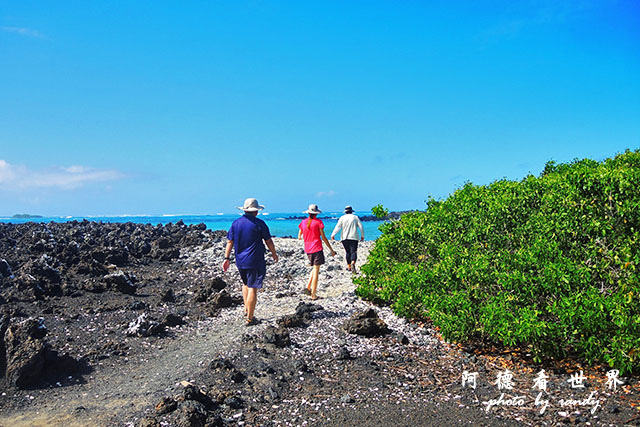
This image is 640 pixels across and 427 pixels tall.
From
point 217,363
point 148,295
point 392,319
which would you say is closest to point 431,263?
point 392,319

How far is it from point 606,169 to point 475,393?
367 cm

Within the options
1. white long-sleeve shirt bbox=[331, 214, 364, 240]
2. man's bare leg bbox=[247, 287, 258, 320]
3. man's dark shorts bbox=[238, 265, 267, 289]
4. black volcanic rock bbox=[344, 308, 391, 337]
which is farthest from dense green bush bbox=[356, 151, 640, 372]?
white long-sleeve shirt bbox=[331, 214, 364, 240]

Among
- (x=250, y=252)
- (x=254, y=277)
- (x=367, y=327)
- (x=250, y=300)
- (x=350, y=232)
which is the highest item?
(x=350, y=232)


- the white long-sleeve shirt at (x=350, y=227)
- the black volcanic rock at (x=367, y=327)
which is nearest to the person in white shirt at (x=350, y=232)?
the white long-sleeve shirt at (x=350, y=227)

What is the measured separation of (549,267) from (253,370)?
463 centimetres

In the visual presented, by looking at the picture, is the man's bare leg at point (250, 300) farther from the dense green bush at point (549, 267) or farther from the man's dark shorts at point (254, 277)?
the dense green bush at point (549, 267)

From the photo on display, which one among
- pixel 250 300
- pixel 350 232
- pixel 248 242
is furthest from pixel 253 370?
pixel 350 232

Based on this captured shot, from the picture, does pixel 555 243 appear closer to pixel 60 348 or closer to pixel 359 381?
pixel 359 381

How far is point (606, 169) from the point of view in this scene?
22.9ft

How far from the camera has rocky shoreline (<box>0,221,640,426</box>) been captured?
622cm

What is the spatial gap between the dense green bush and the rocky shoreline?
0.65 metres

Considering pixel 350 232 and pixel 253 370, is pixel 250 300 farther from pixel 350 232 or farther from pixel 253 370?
pixel 350 232

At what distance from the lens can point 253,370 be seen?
297 inches

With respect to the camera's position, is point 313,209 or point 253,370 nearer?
point 253,370
